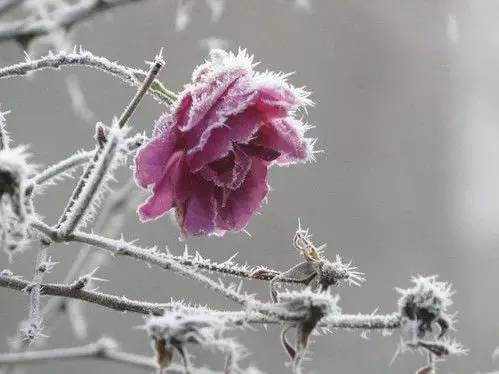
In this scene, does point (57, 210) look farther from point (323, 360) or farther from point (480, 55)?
point (480, 55)

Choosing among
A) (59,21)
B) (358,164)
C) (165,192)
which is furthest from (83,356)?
(358,164)

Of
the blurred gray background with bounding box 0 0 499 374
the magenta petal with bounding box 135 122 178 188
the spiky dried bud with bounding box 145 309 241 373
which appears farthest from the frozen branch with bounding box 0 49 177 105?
the blurred gray background with bounding box 0 0 499 374

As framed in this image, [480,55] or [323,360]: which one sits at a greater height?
[480,55]

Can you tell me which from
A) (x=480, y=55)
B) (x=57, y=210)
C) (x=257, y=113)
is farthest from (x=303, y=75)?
(x=257, y=113)

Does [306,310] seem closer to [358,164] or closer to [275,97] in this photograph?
[275,97]

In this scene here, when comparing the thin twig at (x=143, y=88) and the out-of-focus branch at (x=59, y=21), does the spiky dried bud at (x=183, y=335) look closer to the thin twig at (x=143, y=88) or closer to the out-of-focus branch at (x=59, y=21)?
the thin twig at (x=143, y=88)

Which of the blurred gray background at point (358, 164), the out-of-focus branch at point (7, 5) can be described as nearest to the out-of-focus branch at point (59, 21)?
the out-of-focus branch at point (7, 5)
